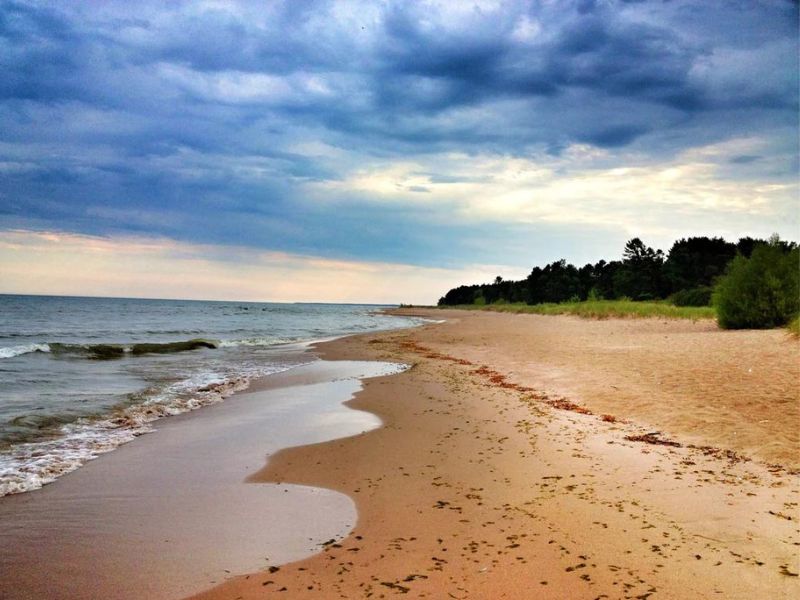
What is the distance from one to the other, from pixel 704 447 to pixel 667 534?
3.32m

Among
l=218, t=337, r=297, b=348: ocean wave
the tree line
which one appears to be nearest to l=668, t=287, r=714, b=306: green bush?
the tree line

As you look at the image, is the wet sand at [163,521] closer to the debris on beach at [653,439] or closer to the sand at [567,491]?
the sand at [567,491]

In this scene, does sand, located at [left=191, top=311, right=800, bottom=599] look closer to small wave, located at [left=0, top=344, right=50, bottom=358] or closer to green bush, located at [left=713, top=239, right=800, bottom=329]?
green bush, located at [left=713, top=239, right=800, bottom=329]

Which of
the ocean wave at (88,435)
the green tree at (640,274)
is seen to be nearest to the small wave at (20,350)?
the ocean wave at (88,435)

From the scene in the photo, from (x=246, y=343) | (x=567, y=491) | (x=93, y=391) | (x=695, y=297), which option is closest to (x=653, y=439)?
(x=567, y=491)

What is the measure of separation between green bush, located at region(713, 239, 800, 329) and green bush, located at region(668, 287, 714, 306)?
83.7ft

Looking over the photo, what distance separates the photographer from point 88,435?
9273 mm

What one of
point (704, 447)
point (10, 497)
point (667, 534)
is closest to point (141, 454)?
point (10, 497)

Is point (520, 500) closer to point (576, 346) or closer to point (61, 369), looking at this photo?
point (576, 346)

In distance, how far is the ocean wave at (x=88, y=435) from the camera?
6984 mm

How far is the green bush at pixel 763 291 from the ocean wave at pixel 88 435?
22580mm

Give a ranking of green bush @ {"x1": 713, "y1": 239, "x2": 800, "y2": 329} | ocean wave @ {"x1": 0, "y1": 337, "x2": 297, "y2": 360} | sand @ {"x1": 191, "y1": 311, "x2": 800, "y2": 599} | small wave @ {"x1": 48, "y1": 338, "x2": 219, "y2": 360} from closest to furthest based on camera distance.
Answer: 1. sand @ {"x1": 191, "y1": 311, "x2": 800, "y2": 599}
2. green bush @ {"x1": 713, "y1": 239, "x2": 800, "y2": 329}
3. ocean wave @ {"x1": 0, "y1": 337, "x2": 297, "y2": 360}
4. small wave @ {"x1": 48, "y1": 338, "x2": 219, "y2": 360}

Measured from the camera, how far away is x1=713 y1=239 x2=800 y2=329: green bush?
2380 centimetres

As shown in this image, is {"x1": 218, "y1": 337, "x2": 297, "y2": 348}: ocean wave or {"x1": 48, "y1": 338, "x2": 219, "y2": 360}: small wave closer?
{"x1": 48, "y1": 338, "x2": 219, "y2": 360}: small wave
